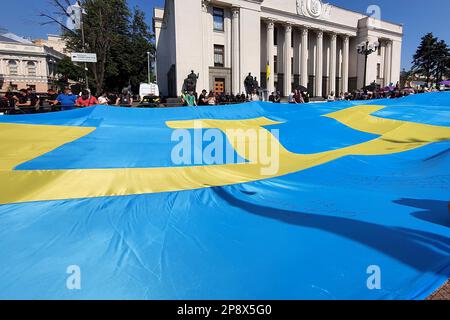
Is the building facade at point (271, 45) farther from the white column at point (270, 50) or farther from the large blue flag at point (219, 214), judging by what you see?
the large blue flag at point (219, 214)

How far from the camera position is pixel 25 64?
6862 centimetres

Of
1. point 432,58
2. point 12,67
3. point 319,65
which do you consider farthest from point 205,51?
point 12,67

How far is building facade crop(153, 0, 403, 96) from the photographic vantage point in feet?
86.1

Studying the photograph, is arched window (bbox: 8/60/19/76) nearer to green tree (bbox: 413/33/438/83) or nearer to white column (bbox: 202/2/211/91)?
white column (bbox: 202/2/211/91)

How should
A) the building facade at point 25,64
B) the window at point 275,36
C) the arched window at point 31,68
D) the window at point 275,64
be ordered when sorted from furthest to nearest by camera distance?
1. the arched window at point 31,68
2. the building facade at point 25,64
3. the window at point 275,64
4. the window at point 275,36

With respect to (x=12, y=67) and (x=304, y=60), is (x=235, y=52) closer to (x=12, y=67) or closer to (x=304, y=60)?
(x=304, y=60)

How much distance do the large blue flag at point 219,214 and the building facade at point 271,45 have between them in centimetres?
2174

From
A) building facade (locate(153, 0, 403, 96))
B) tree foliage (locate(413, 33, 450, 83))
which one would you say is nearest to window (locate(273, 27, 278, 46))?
building facade (locate(153, 0, 403, 96))

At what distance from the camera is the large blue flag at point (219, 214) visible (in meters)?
2.00

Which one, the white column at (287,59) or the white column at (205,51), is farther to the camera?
the white column at (287,59)

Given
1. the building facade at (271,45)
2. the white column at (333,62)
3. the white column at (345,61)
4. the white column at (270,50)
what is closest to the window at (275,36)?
the building facade at (271,45)

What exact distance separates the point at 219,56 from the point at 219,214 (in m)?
28.2
